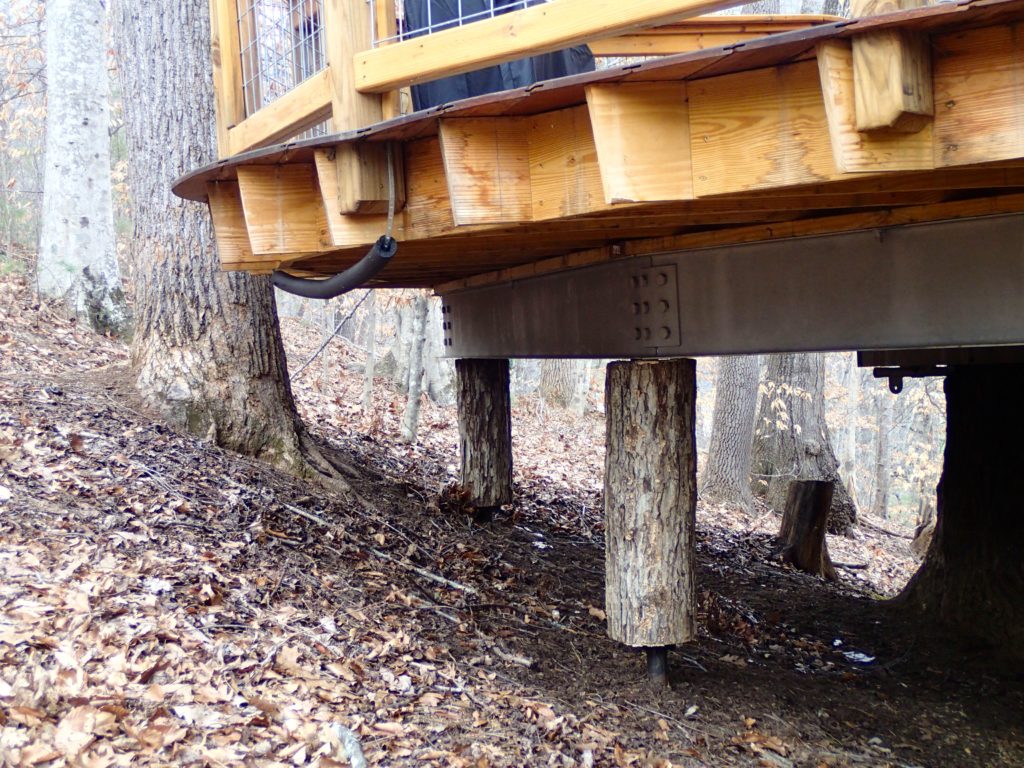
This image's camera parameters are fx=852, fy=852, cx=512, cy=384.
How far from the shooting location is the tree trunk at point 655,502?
4820mm

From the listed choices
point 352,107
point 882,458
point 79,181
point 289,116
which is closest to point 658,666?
point 352,107

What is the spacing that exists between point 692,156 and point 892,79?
0.79 metres

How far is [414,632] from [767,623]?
11.5 ft

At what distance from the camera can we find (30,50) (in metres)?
20.0

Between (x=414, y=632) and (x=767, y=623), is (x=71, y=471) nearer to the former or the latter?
(x=414, y=632)

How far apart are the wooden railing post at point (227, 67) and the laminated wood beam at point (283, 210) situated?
0.75 m

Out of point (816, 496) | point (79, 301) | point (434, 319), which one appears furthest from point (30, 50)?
point (816, 496)

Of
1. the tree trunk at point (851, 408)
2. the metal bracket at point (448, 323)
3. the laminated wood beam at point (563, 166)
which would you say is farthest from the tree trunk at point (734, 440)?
the tree trunk at point (851, 408)

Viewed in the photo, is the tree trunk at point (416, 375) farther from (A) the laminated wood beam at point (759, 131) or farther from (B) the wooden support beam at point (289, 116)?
(A) the laminated wood beam at point (759, 131)

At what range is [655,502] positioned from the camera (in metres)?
4.84

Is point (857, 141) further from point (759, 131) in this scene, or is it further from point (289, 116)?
point (289, 116)

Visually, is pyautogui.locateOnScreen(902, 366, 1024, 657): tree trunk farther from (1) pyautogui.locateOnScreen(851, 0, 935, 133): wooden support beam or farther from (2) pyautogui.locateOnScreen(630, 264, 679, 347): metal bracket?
(1) pyautogui.locateOnScreen(851, 0, 935, 133): wooden support beam

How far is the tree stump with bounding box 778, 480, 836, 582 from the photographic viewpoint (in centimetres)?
945

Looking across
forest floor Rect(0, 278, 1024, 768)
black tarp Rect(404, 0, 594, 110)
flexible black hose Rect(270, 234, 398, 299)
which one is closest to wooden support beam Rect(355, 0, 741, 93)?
flexible black hose Rect(270, 234, 398, 299)
